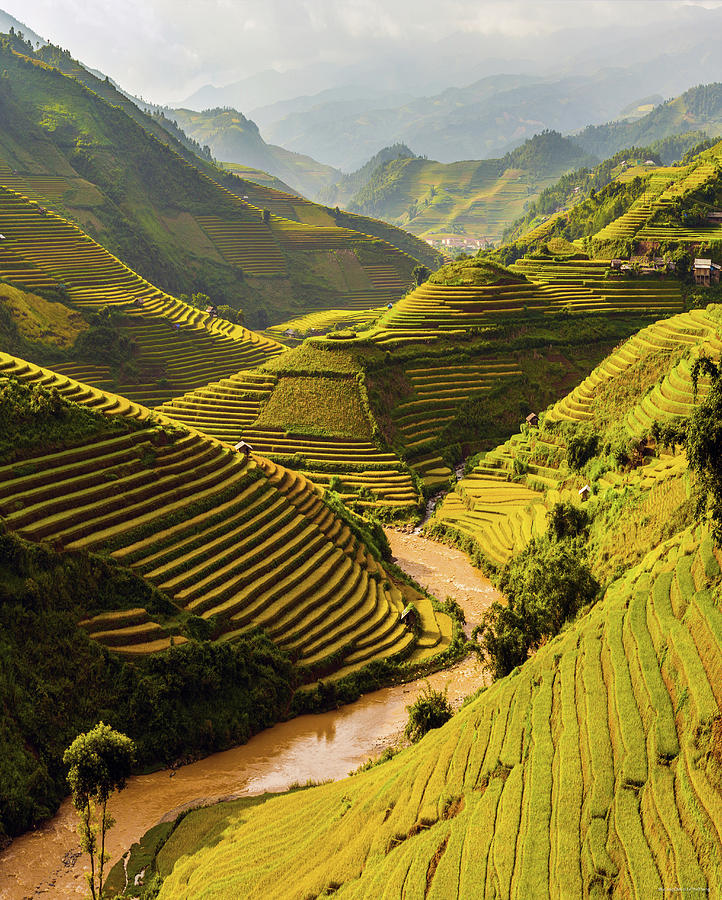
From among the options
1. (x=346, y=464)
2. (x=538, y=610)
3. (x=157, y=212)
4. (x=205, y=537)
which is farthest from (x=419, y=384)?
(x=157, y=212)

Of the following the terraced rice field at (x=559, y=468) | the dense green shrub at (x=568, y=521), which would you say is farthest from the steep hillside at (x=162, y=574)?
the terraced rice field at (x=559, y=468)

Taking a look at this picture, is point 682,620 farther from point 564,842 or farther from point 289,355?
point 289,355

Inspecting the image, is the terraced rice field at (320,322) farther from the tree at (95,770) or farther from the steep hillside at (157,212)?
the tree at (95,770)

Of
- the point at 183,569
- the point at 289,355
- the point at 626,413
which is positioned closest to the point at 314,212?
the point at 289,355

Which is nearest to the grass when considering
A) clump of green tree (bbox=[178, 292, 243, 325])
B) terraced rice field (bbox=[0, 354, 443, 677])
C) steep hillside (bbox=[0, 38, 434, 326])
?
terraced rice field (bbox=[0, 354, 443, 677])

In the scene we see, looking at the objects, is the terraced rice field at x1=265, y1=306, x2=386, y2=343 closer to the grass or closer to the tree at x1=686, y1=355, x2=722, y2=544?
the grass

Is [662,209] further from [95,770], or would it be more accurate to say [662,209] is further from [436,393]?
[95,770]
